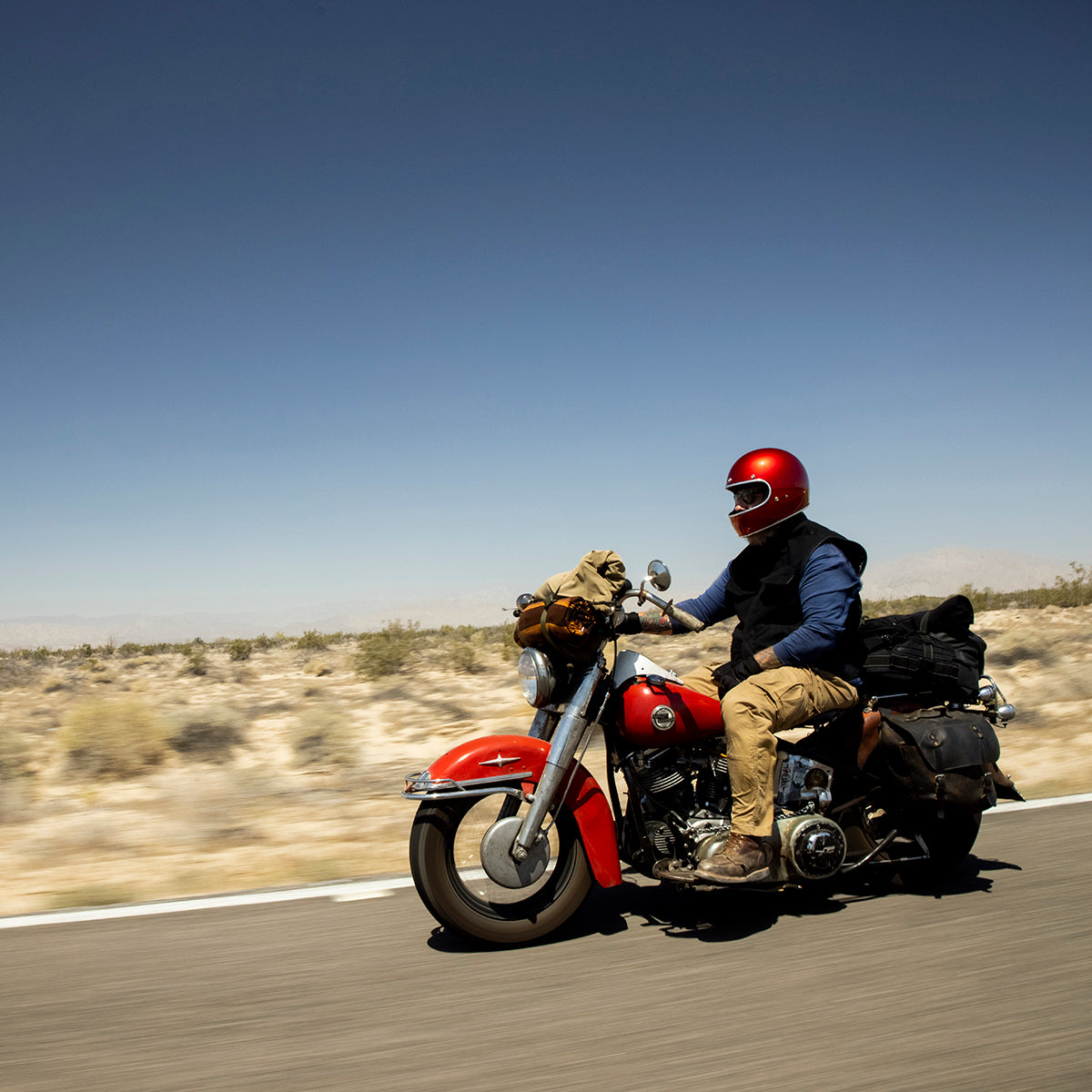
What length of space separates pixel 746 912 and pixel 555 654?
171cm

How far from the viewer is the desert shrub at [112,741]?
9891 mm

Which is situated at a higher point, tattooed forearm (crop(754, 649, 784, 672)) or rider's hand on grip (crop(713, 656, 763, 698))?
tattooed forearm (crop(754, 649, 784, 672))

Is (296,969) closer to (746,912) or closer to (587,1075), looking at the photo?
(587,1075)

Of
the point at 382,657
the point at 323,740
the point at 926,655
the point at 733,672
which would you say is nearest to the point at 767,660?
the point at 733,672

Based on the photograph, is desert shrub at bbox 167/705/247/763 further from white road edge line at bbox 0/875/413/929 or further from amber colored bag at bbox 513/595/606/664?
amber colored bag at bbox 513/595/606/664

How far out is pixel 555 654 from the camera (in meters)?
4.41

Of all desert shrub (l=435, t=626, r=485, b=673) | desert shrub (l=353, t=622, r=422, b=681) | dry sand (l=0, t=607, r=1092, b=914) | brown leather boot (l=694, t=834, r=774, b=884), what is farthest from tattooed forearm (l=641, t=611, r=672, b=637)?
desert shrub (l=353, t=622, r=422, b=681)

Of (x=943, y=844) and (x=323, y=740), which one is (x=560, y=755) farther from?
(x=323, y=740)

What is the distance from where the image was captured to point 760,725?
452 centimetres

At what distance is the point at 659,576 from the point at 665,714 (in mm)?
641

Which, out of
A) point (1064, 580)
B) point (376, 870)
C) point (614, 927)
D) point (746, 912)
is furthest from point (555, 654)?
point (1064, 580)

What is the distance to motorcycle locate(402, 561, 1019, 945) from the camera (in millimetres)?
4324

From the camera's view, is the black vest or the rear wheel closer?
the black vest

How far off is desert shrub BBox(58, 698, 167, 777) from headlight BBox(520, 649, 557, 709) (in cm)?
690
